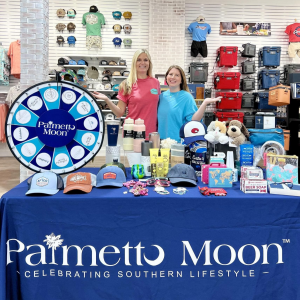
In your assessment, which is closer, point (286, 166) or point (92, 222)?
point (92, 222)

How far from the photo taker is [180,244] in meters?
1.35

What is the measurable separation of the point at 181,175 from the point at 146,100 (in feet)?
3.71

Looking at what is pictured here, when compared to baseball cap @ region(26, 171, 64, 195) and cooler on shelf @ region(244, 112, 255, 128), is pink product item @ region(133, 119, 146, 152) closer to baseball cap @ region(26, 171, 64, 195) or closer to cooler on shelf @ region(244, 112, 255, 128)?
baseball cap @ region(26, 171, 64, 195)

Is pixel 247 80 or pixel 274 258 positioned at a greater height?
pixel 247 80

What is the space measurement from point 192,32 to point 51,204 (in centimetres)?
647

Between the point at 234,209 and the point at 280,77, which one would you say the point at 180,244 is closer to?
the point at 234,209

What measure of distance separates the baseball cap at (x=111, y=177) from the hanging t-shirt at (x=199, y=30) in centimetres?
600

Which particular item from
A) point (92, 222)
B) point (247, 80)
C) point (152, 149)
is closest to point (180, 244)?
point (92, 222)

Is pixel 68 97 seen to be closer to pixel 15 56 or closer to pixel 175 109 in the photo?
pixel 175 109

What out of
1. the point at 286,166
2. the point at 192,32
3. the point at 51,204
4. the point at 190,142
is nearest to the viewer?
the point at 51,204

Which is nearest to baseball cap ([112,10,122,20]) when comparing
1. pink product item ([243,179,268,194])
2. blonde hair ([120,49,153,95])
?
blonde hair ([120,49,153,95])

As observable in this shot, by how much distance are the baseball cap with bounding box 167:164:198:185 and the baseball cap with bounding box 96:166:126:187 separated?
28 cm

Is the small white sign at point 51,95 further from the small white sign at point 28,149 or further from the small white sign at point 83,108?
the small white sign at point 28,149

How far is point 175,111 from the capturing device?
92.2 inches
